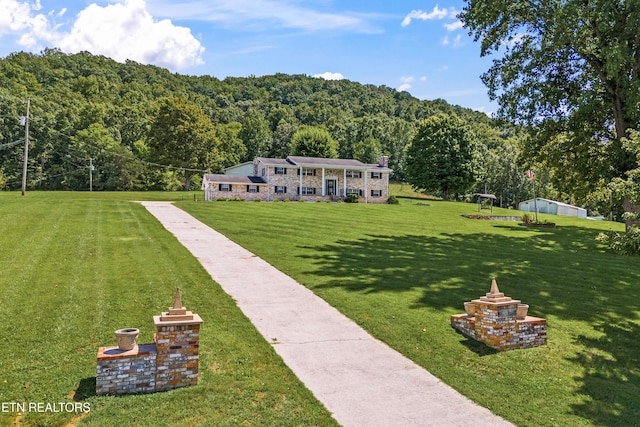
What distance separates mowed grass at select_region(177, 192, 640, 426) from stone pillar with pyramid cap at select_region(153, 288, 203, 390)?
12.0ft

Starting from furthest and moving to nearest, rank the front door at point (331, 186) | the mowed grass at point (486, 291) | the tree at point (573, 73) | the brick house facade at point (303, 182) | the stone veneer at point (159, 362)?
the front door at point (331, 186) < the brick house facade at point (303, 182) < the tree at point (573, 73) < the mowed grass at point (486, 291) < the stone veneer at point (159, 362)

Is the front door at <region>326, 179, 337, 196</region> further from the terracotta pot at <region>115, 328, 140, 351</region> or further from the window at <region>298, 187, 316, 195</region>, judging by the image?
the terracotta pot at <region>115, 328, 140, 351</region>

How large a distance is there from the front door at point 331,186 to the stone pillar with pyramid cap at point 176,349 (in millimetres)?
45812

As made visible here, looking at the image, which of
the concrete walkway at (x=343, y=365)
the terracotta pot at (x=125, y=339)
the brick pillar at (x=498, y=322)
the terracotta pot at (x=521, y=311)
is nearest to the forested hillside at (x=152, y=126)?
the terracotta pot at (x=521, y=311)

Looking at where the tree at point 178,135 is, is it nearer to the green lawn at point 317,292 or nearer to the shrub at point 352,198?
the shrub at point 352,198

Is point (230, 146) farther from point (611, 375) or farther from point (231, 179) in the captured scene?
point (611, 375)

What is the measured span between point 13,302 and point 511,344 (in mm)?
9910

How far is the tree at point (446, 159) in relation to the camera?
6047 cm

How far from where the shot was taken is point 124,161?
222ft

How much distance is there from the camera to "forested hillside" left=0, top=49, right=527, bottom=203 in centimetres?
6506

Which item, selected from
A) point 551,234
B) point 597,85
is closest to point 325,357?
point 597,85

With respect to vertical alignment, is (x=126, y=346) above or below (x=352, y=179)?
below

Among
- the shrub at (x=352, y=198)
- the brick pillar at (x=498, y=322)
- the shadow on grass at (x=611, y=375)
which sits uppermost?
the shrub at (x=352, y=198)

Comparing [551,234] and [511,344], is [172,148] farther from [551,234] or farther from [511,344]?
[511,344]
